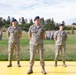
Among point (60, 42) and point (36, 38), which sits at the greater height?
point (36, 38)

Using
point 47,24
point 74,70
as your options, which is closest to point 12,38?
point 74,70

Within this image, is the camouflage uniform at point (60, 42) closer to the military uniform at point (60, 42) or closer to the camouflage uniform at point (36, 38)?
the military uniform at point (60, 42)

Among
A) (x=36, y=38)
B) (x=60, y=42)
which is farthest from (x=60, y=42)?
(x=36, y=38)

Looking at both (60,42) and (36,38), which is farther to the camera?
(60,42)

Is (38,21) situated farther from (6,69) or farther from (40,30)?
(6,69)

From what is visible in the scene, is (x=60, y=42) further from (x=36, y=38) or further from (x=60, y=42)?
(x=36, y=38)

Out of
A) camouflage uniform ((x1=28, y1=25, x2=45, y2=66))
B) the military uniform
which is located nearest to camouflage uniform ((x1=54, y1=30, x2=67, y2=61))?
the military uniform

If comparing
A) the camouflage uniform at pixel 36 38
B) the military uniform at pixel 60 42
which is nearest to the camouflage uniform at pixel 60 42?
the military uniform at pixel 60 42

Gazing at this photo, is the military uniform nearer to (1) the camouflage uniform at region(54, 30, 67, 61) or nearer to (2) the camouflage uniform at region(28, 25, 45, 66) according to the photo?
(1) the camouflage uniform at region(54, 30, 67, 61)

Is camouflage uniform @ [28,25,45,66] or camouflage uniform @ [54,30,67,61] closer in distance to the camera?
camouflage uniform @ [28,25,45,66]

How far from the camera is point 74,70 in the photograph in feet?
33.0

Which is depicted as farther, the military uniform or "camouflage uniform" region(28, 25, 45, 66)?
the military uniform

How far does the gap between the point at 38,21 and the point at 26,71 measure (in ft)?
5.93

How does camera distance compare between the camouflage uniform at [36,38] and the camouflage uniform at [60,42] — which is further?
the camouflage uniform at [60,42]
